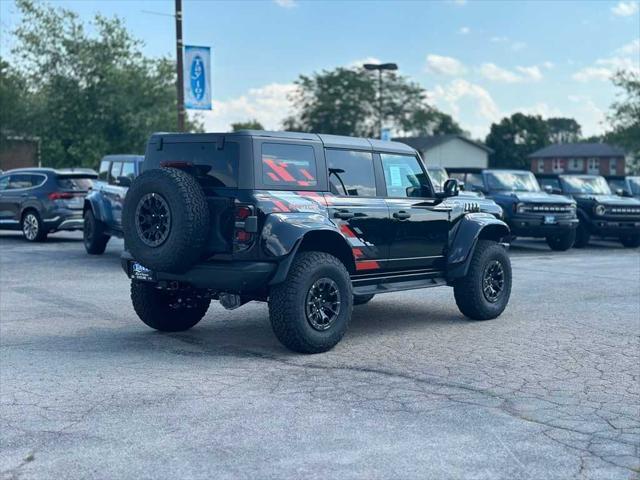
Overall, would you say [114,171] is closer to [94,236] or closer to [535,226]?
[94,236]

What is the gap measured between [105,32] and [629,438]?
42.4 metres

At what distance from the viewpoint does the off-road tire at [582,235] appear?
67.1ft

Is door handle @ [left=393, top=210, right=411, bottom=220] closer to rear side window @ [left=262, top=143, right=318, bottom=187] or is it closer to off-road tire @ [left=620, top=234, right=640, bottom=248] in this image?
rear side window @ [left=262, top=143, right=318, bottom=187]

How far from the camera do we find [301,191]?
7.78 metres

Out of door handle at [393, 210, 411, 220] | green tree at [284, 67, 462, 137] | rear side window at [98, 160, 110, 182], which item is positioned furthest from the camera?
green tree at [284, 67, 462, 137]

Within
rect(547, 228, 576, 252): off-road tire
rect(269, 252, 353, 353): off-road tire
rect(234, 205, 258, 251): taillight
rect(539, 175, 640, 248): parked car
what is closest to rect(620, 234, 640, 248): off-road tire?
rect(539, 175, 640, 248): parked car

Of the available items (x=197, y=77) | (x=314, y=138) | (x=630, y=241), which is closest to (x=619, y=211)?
(x=630, y=241)

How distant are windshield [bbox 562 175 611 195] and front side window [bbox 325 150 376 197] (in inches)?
551

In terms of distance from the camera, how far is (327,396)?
612 centimetres

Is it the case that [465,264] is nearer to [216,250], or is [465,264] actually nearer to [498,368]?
[498,368]

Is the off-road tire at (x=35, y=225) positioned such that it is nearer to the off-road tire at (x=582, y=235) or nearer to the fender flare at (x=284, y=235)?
the off-road tire at (x=582, y=235)

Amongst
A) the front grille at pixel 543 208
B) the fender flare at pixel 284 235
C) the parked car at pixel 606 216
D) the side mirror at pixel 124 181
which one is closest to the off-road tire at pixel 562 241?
the front grille at pixel 543 208

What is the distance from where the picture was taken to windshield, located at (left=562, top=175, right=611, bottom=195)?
21516 millimetres

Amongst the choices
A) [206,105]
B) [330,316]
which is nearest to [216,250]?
[330,316]
